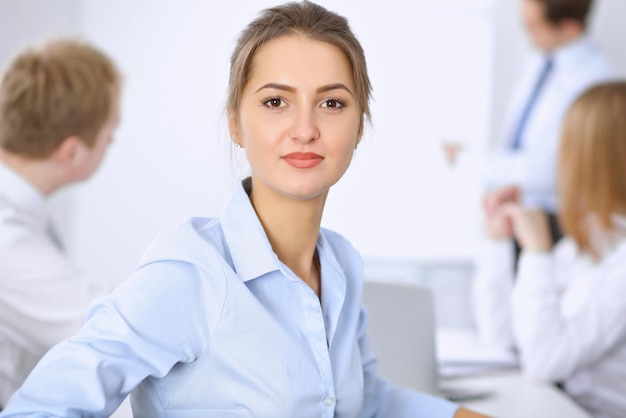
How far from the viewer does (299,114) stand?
82cm

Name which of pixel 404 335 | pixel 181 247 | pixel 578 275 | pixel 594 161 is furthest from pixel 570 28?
pixel 181 247

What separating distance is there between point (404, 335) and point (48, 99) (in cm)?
83

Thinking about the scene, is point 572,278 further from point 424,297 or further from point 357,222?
point 357,222

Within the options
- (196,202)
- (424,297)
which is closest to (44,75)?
(196,202)

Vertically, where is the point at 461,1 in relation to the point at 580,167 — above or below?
above

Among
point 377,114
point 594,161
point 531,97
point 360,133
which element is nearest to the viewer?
point 360,133

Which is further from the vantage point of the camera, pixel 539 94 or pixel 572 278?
pixel 539 94

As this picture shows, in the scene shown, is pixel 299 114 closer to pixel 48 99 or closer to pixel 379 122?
pixel 48 99

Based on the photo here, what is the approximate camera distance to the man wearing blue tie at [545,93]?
3178 mm

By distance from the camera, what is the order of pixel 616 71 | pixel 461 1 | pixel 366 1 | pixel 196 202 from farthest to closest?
pixel 616 71, pixel 461 1, pixel 366 1, pixel 196 202

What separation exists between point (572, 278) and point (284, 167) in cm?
140

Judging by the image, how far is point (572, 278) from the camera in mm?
2051

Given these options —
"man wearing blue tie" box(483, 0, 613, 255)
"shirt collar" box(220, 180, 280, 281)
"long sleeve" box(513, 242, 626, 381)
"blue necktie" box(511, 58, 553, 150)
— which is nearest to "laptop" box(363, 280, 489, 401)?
"long sleeve" box(513, 242, 626, 381)

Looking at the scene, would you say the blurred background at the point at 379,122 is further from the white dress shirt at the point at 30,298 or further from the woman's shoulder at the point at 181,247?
the woman's shoulder at the point at 181,247
